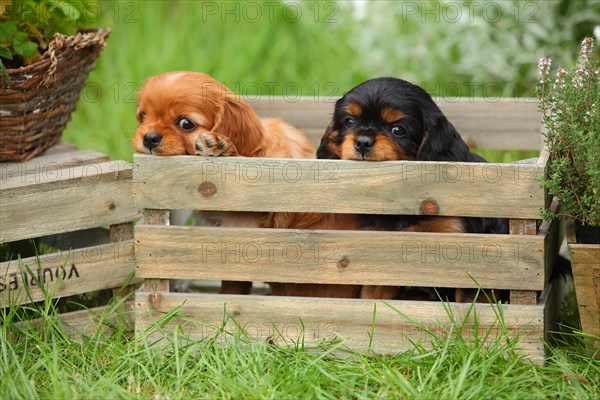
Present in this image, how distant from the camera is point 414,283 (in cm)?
335

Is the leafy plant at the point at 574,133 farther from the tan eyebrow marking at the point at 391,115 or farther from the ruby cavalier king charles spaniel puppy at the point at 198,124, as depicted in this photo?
the ruby cavalier king charles spaniel puppy at the point at 198,124

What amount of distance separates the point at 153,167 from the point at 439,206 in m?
1.15

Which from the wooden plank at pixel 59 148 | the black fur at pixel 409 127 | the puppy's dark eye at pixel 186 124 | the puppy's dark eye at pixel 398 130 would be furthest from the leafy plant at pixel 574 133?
the wooden plank at pixel 59 148

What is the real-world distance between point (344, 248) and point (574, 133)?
999 mm

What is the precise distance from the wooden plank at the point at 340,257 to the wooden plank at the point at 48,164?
2.21ft

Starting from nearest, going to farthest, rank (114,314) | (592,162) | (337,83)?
(592,162) < (114,314) < (337,83)

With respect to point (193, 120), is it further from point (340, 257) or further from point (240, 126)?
point (340, 257)

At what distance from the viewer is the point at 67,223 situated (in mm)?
3602

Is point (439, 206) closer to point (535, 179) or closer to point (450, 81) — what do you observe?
point (535, 179)

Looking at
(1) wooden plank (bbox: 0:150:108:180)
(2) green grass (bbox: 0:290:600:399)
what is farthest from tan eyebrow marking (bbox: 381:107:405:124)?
(1) wooden plank (bbox: 0:150:108:180)

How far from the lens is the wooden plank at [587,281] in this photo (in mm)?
3109

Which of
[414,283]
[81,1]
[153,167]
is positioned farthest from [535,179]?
[81,1]

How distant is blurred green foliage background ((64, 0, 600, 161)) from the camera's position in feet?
21.5

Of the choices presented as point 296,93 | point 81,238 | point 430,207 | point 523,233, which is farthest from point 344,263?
point 296,93
